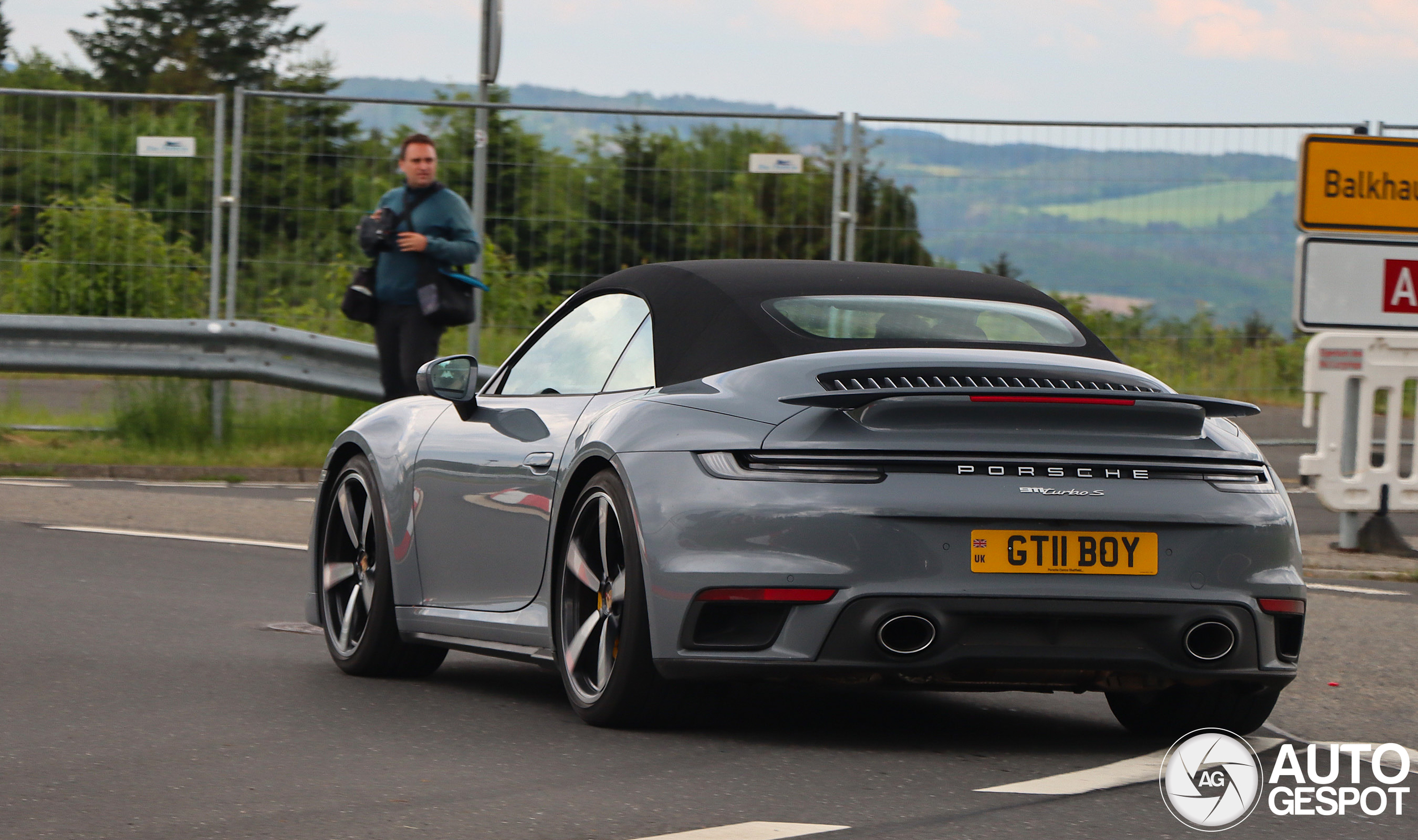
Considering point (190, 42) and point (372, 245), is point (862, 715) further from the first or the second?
point (190, 42)

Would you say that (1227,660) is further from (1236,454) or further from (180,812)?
(180,812)

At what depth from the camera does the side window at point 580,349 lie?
629 cm

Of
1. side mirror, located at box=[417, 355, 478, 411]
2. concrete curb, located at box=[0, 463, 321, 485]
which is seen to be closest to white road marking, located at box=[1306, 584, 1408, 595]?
side mirror, located at box=[417, 355, 478, 411]

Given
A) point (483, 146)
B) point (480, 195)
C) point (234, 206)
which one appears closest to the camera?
point (483, 146)

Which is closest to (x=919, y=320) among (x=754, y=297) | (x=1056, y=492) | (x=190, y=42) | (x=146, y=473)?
(x=754, y=297)

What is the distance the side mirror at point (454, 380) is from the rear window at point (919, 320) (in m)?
1.17

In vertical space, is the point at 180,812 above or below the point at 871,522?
below

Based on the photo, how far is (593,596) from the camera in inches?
227

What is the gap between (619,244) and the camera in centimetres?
1623

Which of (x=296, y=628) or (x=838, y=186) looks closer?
(x=296, y=628)

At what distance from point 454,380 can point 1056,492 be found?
7.32 feet

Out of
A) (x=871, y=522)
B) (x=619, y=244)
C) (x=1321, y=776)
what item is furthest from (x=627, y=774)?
(x=619, y=244)

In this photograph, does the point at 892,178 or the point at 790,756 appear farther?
the point at 892,178

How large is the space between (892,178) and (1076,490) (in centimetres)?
1141
